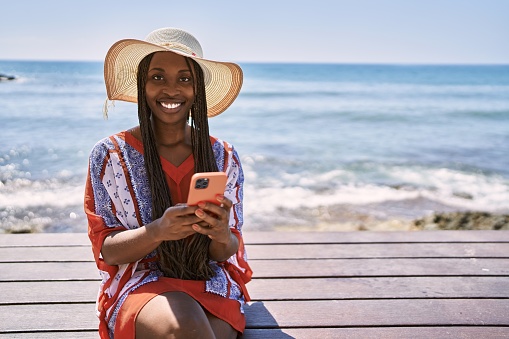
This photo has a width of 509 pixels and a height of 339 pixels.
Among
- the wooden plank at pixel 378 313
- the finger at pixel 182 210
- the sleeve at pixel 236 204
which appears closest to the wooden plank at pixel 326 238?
the wooden plank at pixel 378 313

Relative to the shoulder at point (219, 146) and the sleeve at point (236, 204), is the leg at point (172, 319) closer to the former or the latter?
the sleeve at point (236, 204)

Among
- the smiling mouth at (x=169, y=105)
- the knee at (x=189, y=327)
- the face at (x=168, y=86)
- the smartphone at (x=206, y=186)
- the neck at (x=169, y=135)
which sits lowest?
the knee at (x=189, y=327)

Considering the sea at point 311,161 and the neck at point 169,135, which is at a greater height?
the neck at point 169,135

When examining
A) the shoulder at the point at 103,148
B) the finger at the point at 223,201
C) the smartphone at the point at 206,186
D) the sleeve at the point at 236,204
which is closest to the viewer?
the smartphone at the point at 206,186

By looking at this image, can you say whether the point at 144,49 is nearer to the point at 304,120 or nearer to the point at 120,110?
the point at 120,110

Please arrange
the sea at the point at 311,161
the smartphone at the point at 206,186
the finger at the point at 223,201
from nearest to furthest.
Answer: the smartphone at the point at 206,186
the finger at the point at 223,201
the sea at the point at 311,161

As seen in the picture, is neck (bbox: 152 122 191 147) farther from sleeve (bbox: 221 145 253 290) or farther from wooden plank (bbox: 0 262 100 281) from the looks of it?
wooden plank (bbox: 0 262 100 281)

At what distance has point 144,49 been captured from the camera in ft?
6.72

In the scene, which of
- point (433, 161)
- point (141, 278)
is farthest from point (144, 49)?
point (433, 161)

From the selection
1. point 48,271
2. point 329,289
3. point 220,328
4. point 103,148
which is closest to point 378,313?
point 329,289

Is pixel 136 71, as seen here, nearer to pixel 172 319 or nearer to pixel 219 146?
pixel 219 146

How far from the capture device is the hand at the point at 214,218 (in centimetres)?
173

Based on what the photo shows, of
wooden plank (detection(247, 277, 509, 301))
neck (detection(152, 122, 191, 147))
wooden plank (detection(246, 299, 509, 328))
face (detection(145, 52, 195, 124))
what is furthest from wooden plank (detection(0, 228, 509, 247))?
face (detection(145, 52, 195, 124))

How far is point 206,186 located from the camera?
166 centimetres
